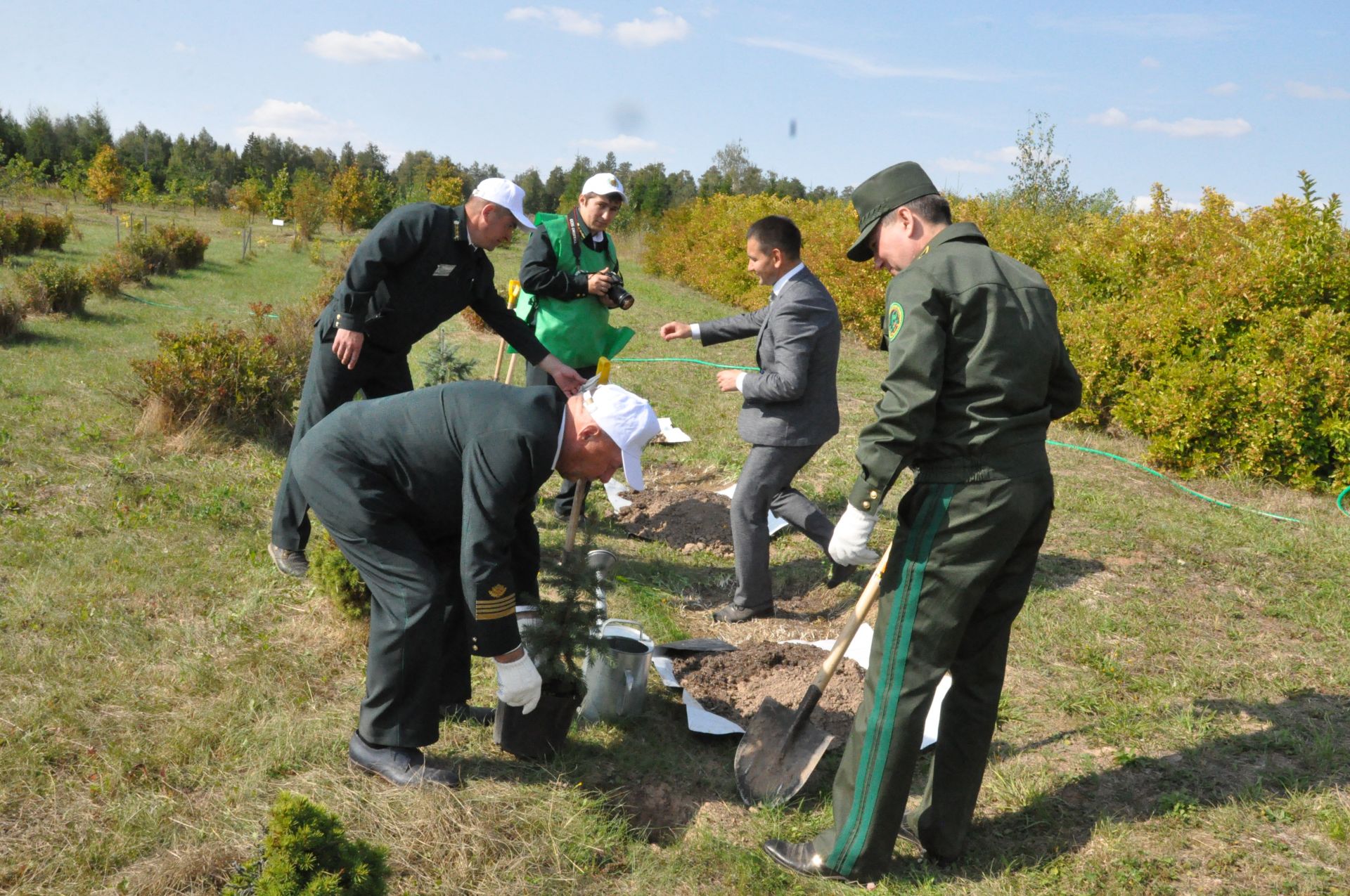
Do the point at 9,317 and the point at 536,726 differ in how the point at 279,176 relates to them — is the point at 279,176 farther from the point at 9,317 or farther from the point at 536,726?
the point at 536,726

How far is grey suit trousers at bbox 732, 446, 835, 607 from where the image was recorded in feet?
14.4

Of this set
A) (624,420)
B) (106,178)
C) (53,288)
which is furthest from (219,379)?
(106,178)

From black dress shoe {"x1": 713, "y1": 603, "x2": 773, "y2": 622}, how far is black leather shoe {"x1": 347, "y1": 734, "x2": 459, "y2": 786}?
6.17 feet

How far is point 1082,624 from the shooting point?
171 inches

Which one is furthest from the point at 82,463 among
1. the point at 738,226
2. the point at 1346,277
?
the point at 738,226

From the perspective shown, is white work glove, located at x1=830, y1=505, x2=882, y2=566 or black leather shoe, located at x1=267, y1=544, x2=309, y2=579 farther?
black leather shoe, located at x1=267, y1=544, x2=309, y2=579

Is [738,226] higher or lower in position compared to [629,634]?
higher

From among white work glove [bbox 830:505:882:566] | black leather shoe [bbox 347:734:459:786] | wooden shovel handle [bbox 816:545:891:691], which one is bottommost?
black leather shoe [bbox 347:734:459:786]

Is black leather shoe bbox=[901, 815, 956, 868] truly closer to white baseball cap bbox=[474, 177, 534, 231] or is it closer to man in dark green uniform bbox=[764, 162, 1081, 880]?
man in dark green uniform bbox=[764, 162, 1081, 880]

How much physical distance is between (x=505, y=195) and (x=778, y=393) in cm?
160

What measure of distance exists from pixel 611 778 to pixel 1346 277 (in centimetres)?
702

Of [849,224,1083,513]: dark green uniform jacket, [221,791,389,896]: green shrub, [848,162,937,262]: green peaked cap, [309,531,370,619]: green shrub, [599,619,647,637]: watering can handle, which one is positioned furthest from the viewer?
[309,531,370,619]: green shrub

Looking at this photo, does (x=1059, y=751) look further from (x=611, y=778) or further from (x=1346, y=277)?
(x=1346, y=277)

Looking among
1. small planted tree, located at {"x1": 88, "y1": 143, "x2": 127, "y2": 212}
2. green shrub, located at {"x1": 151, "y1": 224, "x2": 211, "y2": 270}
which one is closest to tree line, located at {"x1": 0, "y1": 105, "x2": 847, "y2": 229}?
small planted tree, located at {"x1": 88, "y1": 143, "x2": 127, "y2": 212}
